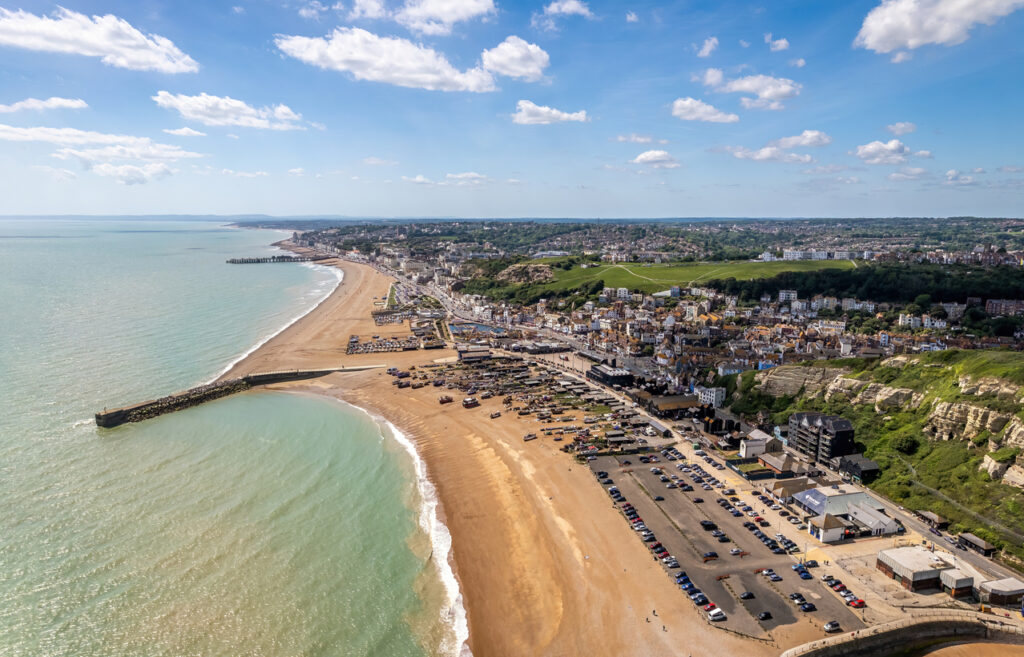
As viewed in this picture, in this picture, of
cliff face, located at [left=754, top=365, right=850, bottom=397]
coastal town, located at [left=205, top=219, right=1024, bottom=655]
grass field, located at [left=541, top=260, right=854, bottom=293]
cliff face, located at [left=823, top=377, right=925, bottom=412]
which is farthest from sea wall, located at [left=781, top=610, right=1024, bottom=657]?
grass field, located at [left=541, top=260, right=854, bottom=293]

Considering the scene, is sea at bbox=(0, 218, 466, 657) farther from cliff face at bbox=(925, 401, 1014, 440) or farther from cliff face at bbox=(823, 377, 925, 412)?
cliff face at bbox=(823, 377, 925, 412)

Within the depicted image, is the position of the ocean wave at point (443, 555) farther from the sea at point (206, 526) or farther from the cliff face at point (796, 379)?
the cliff face at point (796, 379)

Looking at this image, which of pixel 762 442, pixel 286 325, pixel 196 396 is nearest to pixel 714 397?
pixel 762 442

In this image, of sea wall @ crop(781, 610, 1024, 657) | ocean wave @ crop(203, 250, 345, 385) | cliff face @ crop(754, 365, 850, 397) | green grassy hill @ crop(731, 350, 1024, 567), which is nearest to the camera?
sea wall @ crop(781, 610, 1024, 657)

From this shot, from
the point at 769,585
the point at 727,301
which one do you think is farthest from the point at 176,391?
the point at 727,301

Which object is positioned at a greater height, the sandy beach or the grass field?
the grass field

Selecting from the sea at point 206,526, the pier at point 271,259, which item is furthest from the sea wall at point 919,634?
Result: the pier at point 271,259

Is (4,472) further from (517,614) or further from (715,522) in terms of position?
(715,522)
